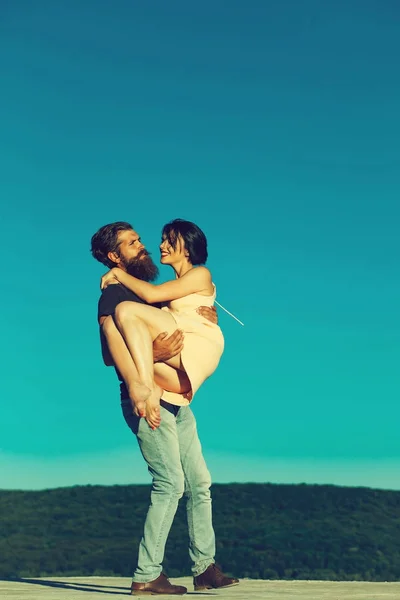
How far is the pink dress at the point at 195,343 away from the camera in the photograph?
6508mm

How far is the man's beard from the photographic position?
677cm

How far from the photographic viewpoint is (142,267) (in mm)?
6766

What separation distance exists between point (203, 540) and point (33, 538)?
8923 mm

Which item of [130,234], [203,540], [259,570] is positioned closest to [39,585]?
[203,540]

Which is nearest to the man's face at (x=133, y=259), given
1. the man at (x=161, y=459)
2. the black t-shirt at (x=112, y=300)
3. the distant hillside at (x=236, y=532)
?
the man at (x=161, y=459)

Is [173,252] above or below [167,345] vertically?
above

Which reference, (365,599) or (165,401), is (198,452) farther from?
(365,599)

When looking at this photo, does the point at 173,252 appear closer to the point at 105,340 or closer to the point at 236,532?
the point at 105,340

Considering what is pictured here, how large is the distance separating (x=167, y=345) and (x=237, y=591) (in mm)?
2260

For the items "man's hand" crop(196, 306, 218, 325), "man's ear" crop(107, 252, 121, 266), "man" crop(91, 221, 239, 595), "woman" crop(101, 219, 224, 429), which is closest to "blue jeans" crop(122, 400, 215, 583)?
"man" crop(91, 221, 239, 595)

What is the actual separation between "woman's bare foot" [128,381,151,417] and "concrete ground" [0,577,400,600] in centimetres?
137

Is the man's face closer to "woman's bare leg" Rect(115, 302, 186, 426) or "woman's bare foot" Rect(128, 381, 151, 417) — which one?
"woman's bare leg" Rect(115, 302, 186, 426)

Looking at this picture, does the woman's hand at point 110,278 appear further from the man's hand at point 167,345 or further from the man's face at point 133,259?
the man's hand at point 167,345

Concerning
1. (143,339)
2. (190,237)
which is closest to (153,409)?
(143,339)
